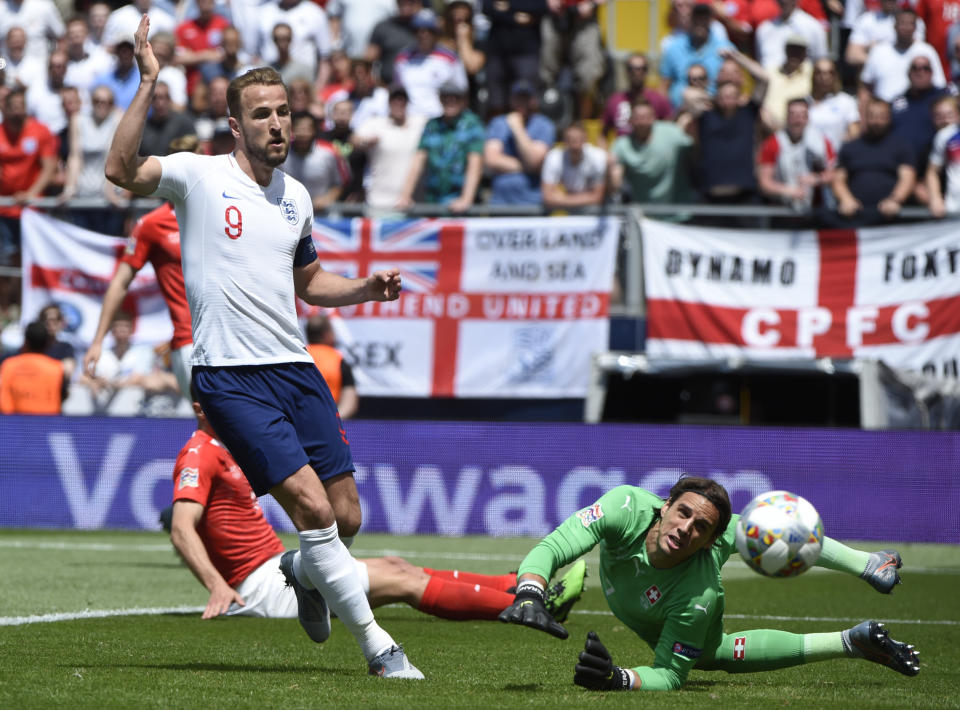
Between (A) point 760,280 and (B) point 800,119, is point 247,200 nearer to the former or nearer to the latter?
(A) point 760,280

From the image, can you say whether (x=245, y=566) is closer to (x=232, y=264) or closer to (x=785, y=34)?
(x=232, y=264)

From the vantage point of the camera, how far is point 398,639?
779cm

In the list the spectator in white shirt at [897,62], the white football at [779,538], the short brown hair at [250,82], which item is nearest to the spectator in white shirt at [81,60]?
the spectator in white shirt at [897,62]

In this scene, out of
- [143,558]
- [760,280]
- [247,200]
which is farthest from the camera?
[760,280]

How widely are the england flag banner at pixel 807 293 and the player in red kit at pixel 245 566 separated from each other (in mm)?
7120

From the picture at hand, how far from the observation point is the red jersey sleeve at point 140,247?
9.30 metres

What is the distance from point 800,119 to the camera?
51.3ft

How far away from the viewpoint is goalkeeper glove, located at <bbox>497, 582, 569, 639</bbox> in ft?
17.1

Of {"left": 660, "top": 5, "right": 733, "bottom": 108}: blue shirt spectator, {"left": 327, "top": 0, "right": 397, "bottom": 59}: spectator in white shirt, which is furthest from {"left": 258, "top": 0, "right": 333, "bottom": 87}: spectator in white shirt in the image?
{"left": 660, "top": 5, "right": 733, "bottom": 108}: blue shirt spectator

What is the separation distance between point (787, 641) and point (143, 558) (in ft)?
22.8

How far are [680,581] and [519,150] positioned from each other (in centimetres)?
1079

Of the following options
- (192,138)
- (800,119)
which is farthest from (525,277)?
(192,138)

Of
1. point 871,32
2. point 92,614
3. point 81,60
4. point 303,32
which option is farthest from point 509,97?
point 92,614

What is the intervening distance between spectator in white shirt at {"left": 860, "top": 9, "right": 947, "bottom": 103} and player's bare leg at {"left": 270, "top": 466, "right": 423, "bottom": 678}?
1238 centimetres
